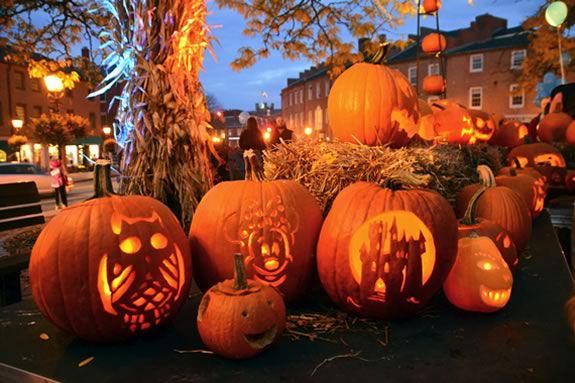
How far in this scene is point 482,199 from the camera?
8.02 ft

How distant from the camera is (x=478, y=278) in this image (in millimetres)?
1727

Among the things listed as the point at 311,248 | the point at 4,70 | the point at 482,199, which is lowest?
the point at 311,248

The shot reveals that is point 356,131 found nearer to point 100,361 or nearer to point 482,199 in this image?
point 482,199

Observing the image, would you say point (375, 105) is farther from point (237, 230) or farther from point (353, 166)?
point (237, 230)

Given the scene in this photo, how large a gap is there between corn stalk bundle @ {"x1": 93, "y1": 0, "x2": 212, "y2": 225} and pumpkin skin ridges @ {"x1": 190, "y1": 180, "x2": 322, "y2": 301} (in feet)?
3.94

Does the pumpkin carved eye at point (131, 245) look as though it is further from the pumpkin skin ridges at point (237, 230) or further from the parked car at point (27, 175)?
the parked car at point (27, 175)

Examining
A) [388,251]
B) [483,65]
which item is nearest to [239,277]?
[388,251]

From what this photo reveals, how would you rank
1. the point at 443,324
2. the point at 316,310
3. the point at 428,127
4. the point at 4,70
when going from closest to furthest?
the point at 443,324
the point at 316,310
the point at 428,127
the point at 4,70

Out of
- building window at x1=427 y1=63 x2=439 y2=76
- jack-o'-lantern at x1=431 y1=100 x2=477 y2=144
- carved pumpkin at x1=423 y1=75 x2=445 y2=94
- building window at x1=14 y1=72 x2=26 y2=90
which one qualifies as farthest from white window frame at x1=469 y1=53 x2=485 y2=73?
building window at x1=14 y1=72 x2=26 y2=90

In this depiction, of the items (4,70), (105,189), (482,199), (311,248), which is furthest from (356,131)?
(4,70)

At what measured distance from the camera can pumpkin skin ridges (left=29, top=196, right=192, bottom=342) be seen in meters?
1.47

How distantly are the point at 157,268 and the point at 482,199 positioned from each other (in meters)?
1.90

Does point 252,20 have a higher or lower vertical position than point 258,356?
higher

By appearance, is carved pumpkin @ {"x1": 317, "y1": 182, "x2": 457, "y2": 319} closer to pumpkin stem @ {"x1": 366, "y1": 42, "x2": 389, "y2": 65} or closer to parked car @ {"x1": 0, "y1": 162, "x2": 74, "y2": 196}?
pumpkin stem @ {"x1": 366, "y1": 42, "x2": 389, "y2": 65}
